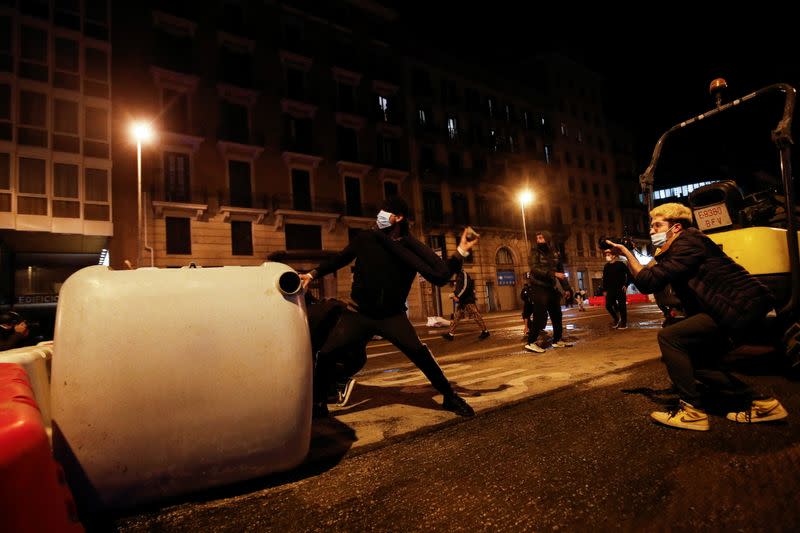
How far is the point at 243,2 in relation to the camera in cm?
2483

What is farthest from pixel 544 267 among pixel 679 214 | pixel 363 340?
pixel 363 340

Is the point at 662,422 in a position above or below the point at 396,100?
below

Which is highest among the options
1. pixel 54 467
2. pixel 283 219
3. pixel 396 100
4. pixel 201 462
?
pixel 396 100

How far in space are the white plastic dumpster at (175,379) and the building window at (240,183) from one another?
75.2 ft

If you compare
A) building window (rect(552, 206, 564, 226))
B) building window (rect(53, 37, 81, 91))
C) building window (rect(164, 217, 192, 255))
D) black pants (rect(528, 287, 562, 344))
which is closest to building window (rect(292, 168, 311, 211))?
building window (rect(164, 217, 192, 255))

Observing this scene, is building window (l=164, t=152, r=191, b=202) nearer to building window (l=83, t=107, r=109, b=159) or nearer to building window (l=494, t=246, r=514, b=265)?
building window (l=83, t=107, r=109, b=159)

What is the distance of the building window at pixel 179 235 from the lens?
830 inches

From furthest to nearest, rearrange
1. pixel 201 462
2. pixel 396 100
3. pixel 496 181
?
pixel 496 181 → pixel 396 100 → pixel 201 462

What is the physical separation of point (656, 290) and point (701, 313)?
12.4 inches

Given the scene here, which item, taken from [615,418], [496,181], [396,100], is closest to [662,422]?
[615,418]

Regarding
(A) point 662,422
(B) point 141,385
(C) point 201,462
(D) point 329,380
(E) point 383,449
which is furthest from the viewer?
(D) point 329,380

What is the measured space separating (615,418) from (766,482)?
1.01m

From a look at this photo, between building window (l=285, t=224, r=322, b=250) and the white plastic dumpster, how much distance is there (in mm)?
23443

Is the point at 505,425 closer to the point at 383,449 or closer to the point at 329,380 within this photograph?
the point at 383,449
